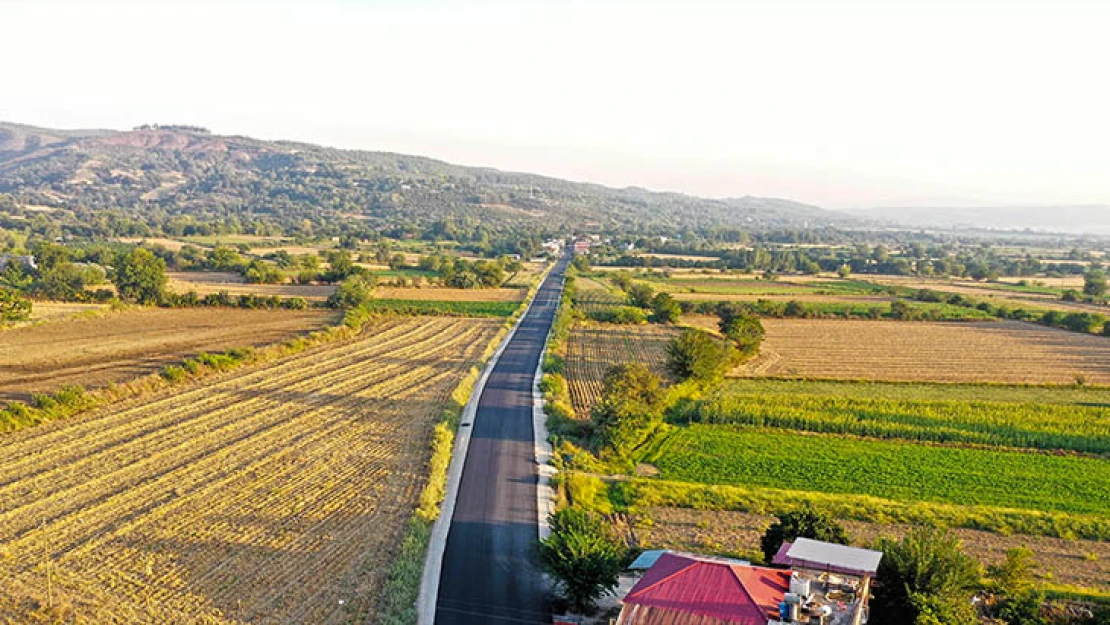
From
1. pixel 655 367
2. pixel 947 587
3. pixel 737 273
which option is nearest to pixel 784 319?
pixel 655 367

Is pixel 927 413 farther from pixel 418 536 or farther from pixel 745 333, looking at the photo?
pixel 418 536

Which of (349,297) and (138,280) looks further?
(349,297)

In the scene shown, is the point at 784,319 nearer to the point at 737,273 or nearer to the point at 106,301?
the point at 737,273

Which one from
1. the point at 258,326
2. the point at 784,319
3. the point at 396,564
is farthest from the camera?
the point at 784,319

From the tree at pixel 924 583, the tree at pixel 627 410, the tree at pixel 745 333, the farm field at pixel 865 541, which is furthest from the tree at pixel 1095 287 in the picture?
the tree at pixel 924 583

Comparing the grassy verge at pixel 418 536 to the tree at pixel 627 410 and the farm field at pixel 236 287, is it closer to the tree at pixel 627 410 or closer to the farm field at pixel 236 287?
the tree at pixel 627 410

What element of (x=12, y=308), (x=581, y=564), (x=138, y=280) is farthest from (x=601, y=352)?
(x=138, y=280)

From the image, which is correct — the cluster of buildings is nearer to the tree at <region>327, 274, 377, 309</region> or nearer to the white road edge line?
the white road edge line
